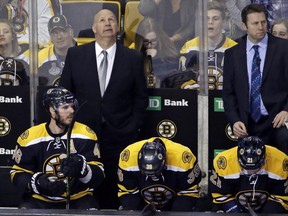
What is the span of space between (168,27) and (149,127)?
0.87 metres

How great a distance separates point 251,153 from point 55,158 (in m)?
1.58

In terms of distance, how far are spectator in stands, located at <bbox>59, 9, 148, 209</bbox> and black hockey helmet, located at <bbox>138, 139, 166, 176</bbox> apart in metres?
0.74

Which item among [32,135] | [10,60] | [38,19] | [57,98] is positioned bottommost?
[32,135]

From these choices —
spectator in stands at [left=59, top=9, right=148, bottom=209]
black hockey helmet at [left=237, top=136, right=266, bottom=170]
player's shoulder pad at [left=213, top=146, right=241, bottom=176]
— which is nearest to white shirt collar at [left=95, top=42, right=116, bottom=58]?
spectator in stands at [left=59, top=9, right=148, bottom=209]

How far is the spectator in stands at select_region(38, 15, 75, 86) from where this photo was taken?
416 inches

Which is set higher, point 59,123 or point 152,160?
point 59,123

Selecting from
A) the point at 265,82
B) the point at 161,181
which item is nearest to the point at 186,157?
the point at 161,181

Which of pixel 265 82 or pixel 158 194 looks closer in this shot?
pixel 158 194

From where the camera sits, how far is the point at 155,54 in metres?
10.5

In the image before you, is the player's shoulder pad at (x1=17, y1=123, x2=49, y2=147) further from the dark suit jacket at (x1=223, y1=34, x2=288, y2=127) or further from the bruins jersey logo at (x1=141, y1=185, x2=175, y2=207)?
the dark suit jacket at (x1=223, y1=34, x2=288, y2=127)

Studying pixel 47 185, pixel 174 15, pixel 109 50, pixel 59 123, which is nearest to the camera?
pixel 47 185

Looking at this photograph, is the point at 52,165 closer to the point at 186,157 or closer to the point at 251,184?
the point at 186,157

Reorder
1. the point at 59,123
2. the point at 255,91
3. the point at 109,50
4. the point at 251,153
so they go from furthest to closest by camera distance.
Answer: the point at 109,50 → the point at 255,91 → the point at 59,123 → the point at 251,153

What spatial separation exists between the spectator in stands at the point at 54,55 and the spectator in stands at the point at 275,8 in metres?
1.67
